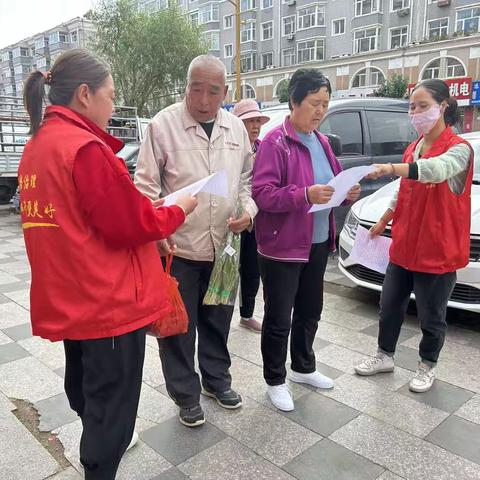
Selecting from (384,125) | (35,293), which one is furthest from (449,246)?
(384,125)

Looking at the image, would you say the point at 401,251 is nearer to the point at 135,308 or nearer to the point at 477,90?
the point at 135,308

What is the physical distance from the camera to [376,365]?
3045 millimetres

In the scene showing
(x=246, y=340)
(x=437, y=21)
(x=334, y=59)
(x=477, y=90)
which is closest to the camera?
(x=246, y=340)

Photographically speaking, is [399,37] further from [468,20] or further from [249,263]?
[249,263]

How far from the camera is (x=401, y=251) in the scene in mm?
2797

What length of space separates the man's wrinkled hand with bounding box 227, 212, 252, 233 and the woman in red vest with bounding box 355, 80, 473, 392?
0.70 metres

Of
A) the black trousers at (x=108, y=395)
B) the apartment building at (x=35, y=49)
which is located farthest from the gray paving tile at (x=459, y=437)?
the apartment building at (x=35, y=49)

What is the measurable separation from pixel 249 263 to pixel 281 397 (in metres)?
1.46

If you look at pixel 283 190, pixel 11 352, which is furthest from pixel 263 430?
pixel 11 352

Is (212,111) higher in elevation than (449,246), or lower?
higher

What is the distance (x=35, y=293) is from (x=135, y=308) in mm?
332

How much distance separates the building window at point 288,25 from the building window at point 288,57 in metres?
1.24

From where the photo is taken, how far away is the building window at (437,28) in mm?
29922

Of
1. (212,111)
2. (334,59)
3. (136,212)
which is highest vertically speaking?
(334,59)
